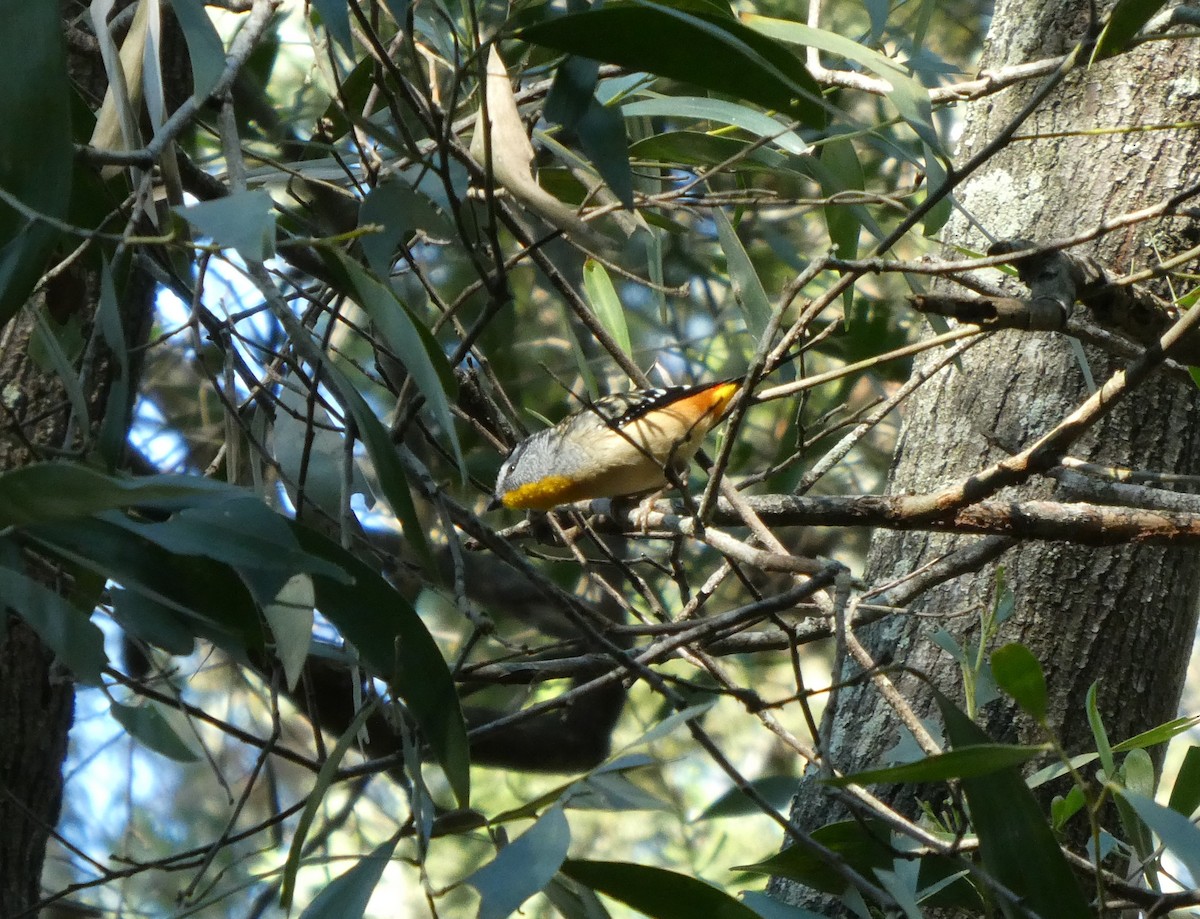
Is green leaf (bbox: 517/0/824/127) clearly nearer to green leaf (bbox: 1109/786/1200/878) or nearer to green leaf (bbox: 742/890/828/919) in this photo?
green leaf (bbox: 1109/786/1200/878)

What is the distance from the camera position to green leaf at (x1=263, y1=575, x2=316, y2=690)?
130cm

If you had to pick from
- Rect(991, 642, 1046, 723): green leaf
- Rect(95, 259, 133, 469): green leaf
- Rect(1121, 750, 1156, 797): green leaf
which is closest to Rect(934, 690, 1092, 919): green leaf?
Rect(991, 642, 1046, 723): green leaf

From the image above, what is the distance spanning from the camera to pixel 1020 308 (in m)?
1.48

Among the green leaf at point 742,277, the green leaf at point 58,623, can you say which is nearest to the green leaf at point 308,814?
the green leaf at point 58,623

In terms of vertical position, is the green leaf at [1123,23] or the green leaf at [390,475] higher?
the green leaf at [1123,23]

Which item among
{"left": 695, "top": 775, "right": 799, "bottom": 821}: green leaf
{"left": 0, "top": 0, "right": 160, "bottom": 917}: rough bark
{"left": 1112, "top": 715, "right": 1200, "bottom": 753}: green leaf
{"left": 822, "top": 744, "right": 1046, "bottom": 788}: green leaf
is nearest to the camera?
{"left": 822, "top": 744, "right": 1046, "bottom": 788}: green leaf

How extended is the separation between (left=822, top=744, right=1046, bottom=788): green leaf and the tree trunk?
111 cm

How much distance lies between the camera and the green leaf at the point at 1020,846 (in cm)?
121

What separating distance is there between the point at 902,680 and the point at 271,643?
1324mm

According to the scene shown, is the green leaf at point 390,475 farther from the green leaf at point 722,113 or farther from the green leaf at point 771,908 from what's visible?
the green leaf at point 722,113

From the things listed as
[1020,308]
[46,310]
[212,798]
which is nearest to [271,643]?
[46,310]

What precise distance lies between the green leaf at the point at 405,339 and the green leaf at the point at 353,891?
436 mm

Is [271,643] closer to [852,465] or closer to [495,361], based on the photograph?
[495,361]

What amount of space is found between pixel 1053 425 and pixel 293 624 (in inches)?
66.3
